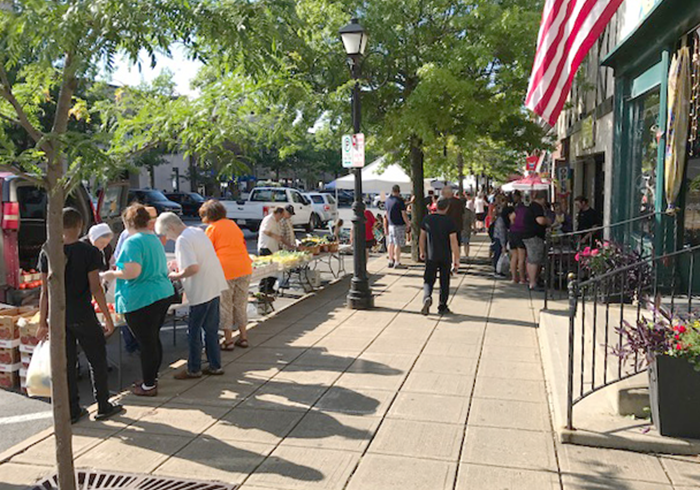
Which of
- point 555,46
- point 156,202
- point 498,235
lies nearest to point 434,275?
point 555,46

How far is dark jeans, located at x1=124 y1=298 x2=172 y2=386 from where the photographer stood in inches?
233

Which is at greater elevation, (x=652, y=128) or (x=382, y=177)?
(x=382, y=177)

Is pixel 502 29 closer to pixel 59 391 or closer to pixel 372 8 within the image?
pixel 372 8

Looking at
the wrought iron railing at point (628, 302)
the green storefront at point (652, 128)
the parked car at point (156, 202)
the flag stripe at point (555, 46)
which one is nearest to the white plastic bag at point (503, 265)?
the green storefront at point (652, 128)

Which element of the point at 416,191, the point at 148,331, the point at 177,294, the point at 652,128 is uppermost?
the point at 652,128

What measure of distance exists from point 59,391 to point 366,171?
19.1 meters

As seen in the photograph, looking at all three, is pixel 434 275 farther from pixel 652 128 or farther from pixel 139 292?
pixel 139 292

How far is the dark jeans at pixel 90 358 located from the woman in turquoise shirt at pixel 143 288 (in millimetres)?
348

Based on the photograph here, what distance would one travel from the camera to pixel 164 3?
3.66 m

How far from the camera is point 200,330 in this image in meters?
6.66

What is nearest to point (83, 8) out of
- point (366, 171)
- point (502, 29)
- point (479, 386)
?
point (479, 386)

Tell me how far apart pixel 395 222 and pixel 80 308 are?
1019 cm

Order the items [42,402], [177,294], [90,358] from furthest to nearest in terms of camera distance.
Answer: [177,294] < [42,402] < [90,358]

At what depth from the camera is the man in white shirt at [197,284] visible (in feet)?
21.3
